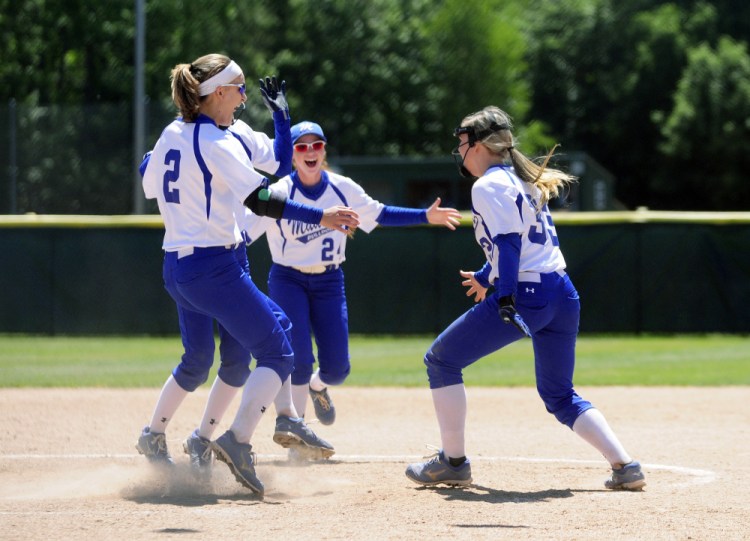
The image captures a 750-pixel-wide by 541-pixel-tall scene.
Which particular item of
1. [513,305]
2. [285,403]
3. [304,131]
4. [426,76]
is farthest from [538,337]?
[426,76]

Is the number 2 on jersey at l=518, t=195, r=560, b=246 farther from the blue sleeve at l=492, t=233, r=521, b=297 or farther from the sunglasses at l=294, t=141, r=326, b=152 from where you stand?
the sunglasses at l=294, t=141, r=326, b=152

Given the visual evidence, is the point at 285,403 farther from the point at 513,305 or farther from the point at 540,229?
the point at 540,229

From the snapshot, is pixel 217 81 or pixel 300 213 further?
pixel 217 81

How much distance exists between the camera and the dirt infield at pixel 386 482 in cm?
504

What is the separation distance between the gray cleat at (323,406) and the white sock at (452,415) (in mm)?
1753

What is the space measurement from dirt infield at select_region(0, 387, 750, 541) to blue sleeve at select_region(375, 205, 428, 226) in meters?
1.41

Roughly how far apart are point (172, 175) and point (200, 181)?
6.2 inches

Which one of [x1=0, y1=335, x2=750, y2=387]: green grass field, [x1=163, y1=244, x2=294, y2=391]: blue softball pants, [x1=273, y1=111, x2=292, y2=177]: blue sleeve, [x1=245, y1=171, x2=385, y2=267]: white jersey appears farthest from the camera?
[x1=0, y1=335, x2=750, y2=387]: green grass field

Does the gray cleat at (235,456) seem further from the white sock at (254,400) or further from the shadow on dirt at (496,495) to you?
the shadow on dirt at (496,495)

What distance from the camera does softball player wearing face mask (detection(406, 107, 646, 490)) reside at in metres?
5.63

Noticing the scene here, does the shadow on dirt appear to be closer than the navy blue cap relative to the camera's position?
Yes

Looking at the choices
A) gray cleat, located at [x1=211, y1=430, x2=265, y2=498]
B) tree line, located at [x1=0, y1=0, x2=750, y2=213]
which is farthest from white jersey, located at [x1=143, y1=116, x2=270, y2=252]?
tree line, located at [x1=0, y1=0, x2=750, y2=213]

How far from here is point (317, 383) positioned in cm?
762

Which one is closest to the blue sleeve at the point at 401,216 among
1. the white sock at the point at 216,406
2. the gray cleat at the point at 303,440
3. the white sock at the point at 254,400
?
the gray cleat at the point at 303,440
